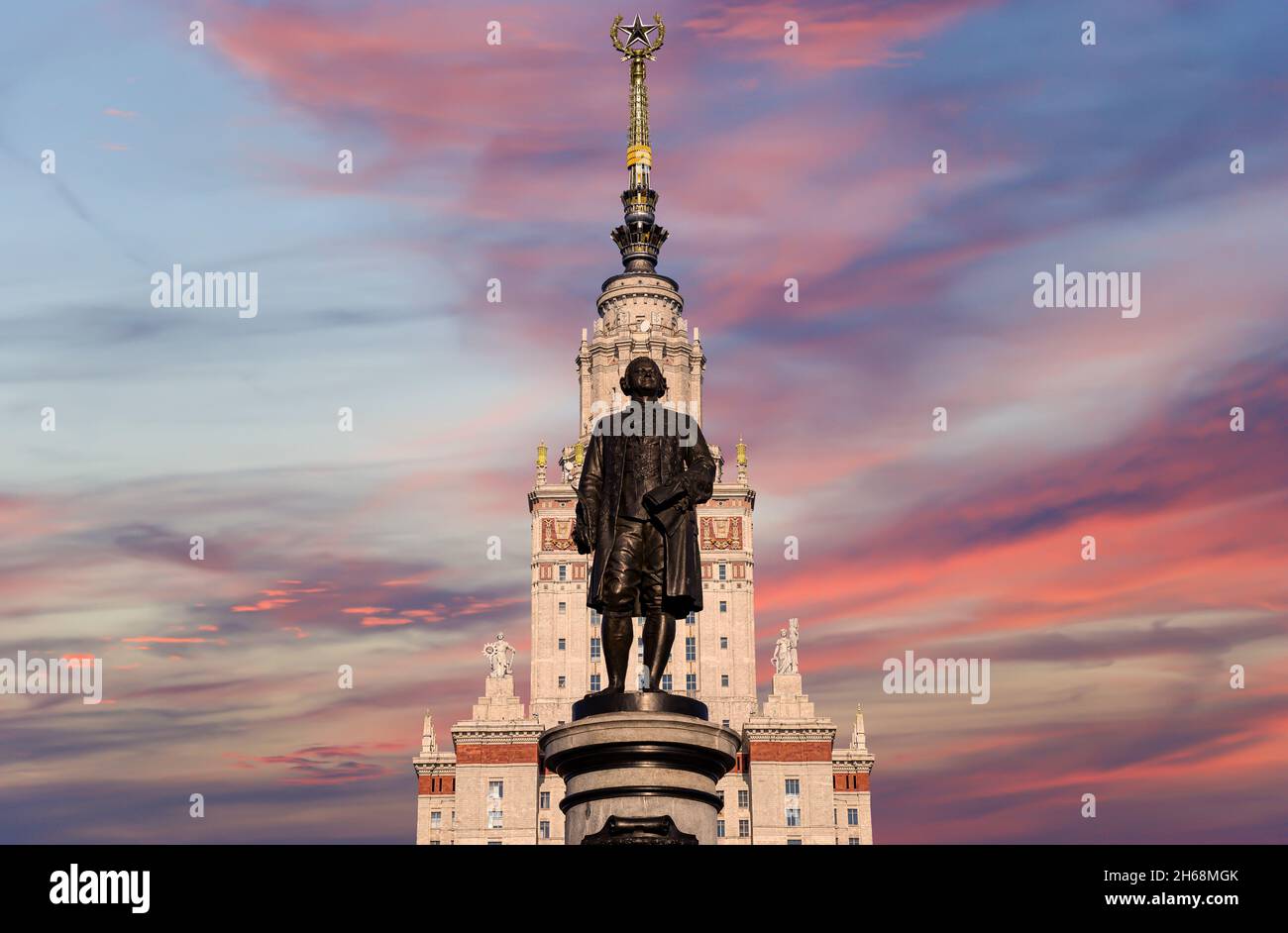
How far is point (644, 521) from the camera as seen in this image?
2164cm

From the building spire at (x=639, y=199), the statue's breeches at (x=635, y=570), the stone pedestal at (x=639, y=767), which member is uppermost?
the building spire at (x=639, y=199)

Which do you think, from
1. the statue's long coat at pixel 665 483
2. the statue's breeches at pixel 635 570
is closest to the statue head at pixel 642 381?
the statue's long coat at pixel 665 483

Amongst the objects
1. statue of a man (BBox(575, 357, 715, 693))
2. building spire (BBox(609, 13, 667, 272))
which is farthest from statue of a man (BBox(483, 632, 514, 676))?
statue of a man (BBox(575, 357, 715, 693))

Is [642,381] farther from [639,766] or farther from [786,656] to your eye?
[786,656]

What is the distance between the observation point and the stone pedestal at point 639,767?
20.2m

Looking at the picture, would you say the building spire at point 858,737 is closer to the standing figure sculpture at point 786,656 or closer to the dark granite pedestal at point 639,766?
the standing figure sculpture at point 786,656

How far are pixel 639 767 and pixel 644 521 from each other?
3.61m

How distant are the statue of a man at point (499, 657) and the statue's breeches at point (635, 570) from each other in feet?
348

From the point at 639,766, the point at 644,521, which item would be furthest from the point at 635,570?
the point at 639,766

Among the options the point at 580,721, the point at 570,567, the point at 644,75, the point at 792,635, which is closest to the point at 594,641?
the point at 570,567

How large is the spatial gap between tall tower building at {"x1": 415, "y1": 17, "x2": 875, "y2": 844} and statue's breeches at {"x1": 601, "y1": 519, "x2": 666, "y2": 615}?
293 ft
